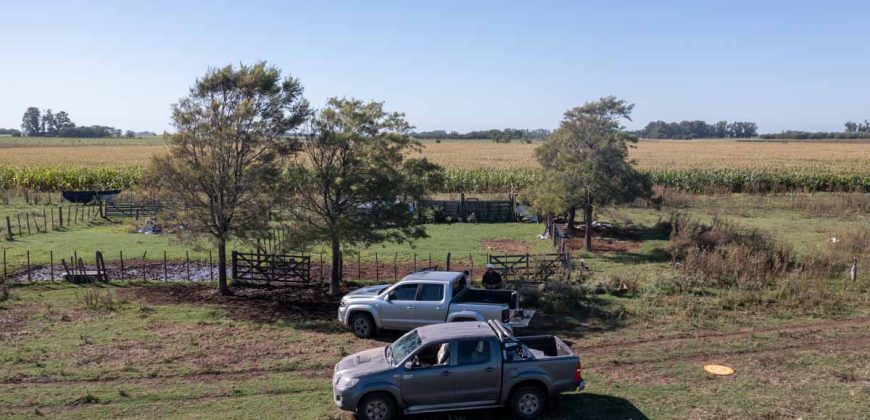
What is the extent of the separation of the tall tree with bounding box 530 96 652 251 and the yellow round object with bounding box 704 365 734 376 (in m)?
16.4

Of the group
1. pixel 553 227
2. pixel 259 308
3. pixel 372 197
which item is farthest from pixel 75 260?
pixel 553 227

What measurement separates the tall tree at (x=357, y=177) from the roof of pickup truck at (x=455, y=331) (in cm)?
850

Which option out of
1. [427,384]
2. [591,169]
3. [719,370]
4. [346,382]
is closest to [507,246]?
[591,169]

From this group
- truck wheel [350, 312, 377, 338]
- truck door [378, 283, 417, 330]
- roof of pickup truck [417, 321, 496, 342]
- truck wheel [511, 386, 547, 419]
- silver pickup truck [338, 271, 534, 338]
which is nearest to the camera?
truck wheel [511, 386, 547, 419]

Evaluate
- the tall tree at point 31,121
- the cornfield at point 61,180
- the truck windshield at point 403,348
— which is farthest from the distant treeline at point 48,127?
the truck windshield at point 403,348

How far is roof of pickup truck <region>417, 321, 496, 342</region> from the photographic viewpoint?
10844mm

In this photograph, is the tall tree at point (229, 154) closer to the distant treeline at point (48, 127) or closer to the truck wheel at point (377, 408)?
the truck wheel at point (377, 408)

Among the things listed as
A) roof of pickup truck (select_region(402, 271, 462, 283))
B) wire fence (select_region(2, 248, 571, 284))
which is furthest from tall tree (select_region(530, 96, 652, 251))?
roof of pickup truck (select_region(402, 271, 462, 283))

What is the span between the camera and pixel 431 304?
607 inches

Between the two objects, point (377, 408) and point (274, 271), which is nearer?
point (377, 408)

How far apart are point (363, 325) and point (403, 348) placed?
16.2 feet

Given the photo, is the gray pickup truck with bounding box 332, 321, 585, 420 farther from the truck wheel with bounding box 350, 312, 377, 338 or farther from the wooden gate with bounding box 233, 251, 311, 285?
the wooden gate with bounding box 233, 251, 311, 285

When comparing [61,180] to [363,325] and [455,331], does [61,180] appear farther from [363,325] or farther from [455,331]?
[455,331]

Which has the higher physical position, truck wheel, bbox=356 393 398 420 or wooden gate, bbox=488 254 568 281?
wooden gate, bbox=488 254 568 281
